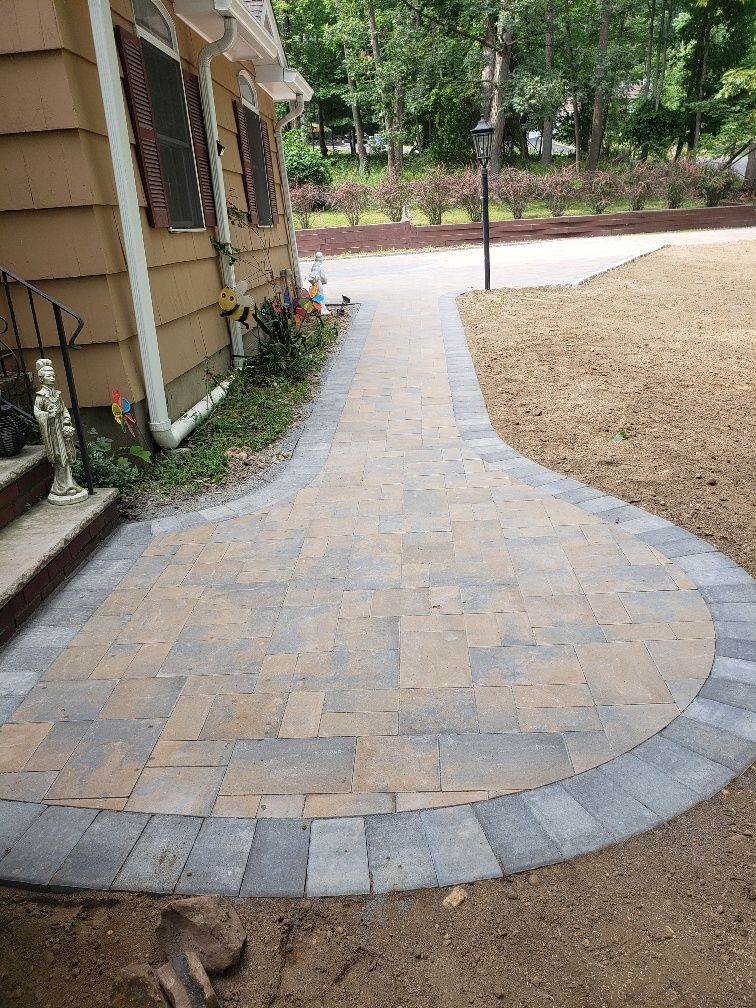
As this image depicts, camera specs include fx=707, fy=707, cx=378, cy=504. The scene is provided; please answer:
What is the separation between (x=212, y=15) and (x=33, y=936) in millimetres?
6211

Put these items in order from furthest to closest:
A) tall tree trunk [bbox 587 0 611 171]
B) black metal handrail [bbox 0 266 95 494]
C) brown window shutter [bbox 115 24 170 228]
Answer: tall tree trunk [bbox 587 0 611 171] → brown window shutter [bbox 115 24 170 228] → black metal handrail [bbox 0 266 95 494]

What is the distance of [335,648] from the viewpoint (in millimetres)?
2822

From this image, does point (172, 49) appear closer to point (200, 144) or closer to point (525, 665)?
point (200, 144)

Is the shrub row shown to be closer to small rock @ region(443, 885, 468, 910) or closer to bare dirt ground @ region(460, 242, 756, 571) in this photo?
bare dirt ground @ region(460, 242, 756, 571)

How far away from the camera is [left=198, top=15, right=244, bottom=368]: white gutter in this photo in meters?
5.59

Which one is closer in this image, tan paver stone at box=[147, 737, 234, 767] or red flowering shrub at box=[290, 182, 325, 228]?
tan paver stone at box=[147, 737, 234, 767]

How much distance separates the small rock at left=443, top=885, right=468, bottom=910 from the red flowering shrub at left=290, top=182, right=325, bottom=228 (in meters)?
22.7

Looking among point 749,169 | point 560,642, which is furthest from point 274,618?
point 749,169

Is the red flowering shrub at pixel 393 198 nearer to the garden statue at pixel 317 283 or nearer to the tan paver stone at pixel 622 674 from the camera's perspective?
the garden statue at pixel 317 283

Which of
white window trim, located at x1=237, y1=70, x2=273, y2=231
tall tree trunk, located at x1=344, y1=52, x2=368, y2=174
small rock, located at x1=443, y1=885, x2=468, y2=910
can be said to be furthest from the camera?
tall tree trunk, located at x1=344, y1=52, x2=368, y2=174

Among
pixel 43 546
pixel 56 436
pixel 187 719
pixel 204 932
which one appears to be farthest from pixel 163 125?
pixel 204 932

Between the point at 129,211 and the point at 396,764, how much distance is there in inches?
141

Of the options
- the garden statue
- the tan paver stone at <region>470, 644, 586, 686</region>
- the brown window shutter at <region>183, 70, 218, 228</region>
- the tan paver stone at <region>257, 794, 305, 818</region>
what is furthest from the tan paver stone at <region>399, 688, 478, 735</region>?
the garden statue

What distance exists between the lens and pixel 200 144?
233 inches
